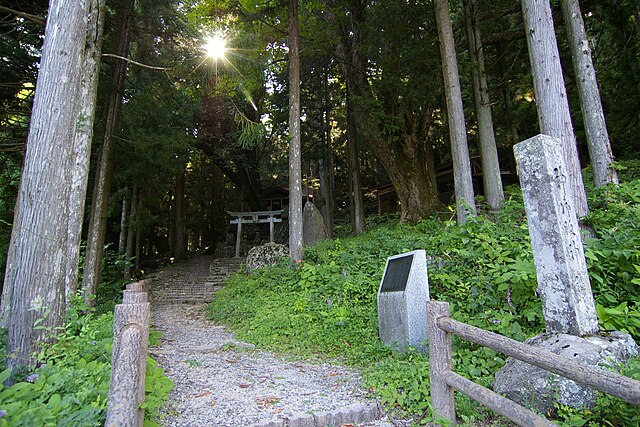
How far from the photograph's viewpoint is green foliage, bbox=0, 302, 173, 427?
6.97ft

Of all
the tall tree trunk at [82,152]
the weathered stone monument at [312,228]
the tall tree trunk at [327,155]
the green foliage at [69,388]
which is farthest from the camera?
Result: the tall tree trunk at [327,155]

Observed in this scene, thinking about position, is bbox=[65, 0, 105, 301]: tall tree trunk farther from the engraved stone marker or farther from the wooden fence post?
the engraved stone marker

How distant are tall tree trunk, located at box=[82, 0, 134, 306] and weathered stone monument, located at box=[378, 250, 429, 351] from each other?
22.1 feet

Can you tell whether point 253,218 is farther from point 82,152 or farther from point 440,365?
point 440,365

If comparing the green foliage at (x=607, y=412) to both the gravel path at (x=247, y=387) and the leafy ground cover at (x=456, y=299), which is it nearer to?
the leafy ground cover at (x=456, y=299)

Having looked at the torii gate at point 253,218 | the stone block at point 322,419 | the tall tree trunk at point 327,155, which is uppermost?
the tall tree trunk at point 327,155

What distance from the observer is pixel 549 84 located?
6086mm

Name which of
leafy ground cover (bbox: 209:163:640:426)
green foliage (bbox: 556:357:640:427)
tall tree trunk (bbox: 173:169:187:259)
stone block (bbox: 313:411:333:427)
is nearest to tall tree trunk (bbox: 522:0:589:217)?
leafy ground cover (bbox: 209:163:640:426)

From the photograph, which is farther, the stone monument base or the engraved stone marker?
the engraved stone marker

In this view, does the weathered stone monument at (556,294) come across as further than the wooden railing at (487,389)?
Yes

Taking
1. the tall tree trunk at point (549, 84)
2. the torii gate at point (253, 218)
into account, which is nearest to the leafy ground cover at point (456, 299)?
the tall tree trunk at point (549, 84)

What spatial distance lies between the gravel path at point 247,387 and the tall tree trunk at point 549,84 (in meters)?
5.14

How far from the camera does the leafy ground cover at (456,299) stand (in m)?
3.36

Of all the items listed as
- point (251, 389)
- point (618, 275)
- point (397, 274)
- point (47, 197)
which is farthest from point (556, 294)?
point (47, 197)
